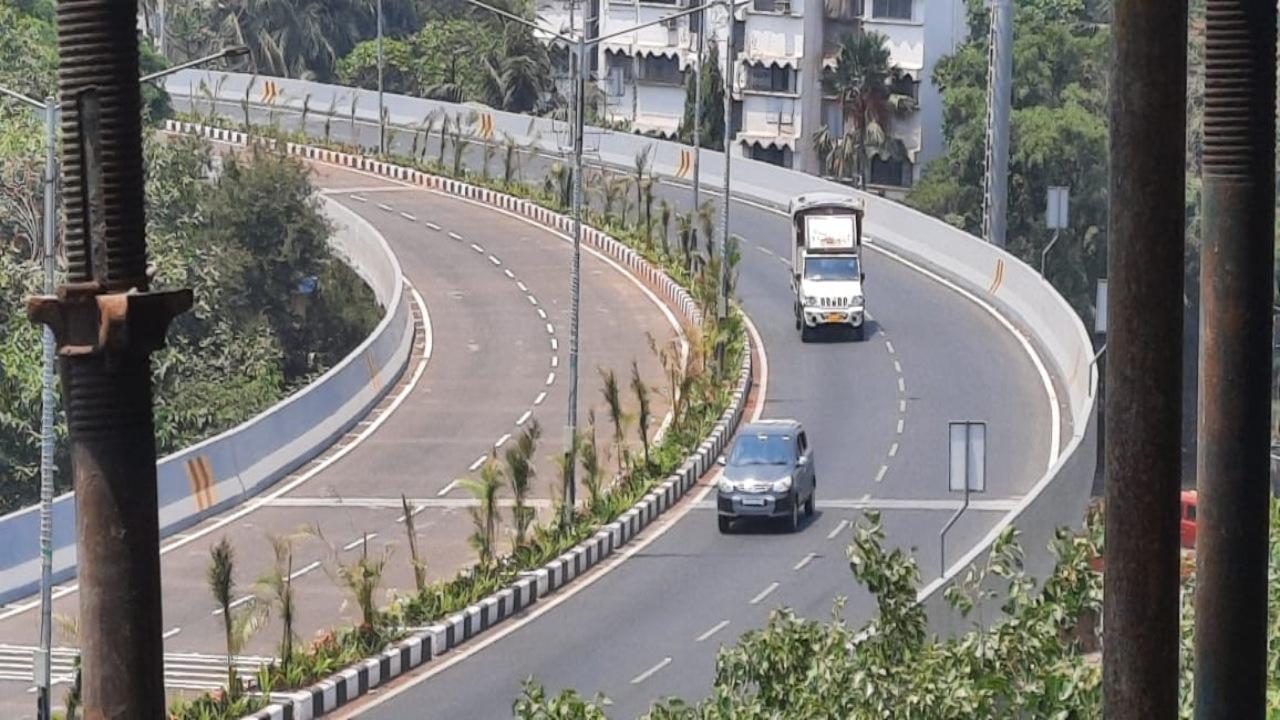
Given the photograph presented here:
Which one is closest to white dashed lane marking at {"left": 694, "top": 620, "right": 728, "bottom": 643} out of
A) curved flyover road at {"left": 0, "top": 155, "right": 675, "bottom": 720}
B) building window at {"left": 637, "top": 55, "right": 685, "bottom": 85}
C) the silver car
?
curved flyover road at {"left": 0, "top": 155, "right": 675, "bottom": 720}

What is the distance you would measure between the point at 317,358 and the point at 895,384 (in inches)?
770

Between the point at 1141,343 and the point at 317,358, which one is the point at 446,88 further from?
the point at 1141,343

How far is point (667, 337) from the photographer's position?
5566 centimetres

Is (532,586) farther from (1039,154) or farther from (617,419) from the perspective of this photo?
(1039,154)

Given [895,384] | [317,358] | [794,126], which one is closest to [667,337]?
[895,384]

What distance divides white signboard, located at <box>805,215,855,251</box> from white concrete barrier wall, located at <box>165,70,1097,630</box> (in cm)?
448

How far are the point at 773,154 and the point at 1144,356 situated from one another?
8999 centimetres

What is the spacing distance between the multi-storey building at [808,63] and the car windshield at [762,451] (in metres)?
54.1

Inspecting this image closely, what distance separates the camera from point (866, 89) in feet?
303

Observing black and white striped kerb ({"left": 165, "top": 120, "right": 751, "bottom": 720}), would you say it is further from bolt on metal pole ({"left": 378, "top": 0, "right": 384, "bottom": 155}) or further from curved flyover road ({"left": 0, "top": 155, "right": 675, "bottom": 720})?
bolt on metal pole ({"left": 378, "top": 0, "right": 384, "bottom": 155})

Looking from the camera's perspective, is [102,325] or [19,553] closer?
[102,325]

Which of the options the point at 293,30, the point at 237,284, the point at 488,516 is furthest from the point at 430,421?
the point at 293,30

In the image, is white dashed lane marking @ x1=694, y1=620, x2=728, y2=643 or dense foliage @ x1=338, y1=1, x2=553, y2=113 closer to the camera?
white dashed lane marking @ x1=694, y1=620, x2=728, y2=643

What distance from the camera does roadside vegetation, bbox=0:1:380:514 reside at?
5625 centimetres
